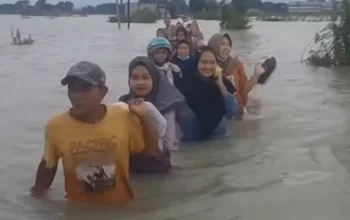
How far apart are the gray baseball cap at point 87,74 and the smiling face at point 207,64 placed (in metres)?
3.34

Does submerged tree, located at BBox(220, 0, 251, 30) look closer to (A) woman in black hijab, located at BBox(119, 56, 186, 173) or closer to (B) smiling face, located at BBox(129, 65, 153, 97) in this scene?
(A) woman in black hijab, located at BBox(119, 56, 186, 173)

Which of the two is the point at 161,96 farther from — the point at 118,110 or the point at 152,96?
the point at 118,110

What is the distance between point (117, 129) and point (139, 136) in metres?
0.24

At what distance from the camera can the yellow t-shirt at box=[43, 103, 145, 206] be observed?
6.04 meters

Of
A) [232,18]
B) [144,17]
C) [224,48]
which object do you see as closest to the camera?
[224,48]

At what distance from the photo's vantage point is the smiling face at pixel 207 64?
30.2 ft

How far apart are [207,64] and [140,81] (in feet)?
7.29

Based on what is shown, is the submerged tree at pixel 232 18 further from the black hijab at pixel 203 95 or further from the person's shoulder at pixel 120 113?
the person's shoulder at pixel 120 113

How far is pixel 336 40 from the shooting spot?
21.4m

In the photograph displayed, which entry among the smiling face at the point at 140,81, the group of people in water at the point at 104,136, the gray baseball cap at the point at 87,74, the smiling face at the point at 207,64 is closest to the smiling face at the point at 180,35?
the smiling face at the point at 207,64

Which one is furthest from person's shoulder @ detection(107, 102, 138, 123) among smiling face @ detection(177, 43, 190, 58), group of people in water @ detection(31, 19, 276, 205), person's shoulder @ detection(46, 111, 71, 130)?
smiling face @ detection(177, 43, 190, 58)

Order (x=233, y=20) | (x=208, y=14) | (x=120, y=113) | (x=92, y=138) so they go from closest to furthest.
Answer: (x=92, y=138)
(x=120, y=113)
(x=233, y=20)
(x=208, y=14)

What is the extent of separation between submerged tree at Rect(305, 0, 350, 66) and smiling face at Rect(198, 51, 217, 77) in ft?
40.3

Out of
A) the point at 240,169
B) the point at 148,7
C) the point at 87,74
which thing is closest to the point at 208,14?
the point at 148,7
